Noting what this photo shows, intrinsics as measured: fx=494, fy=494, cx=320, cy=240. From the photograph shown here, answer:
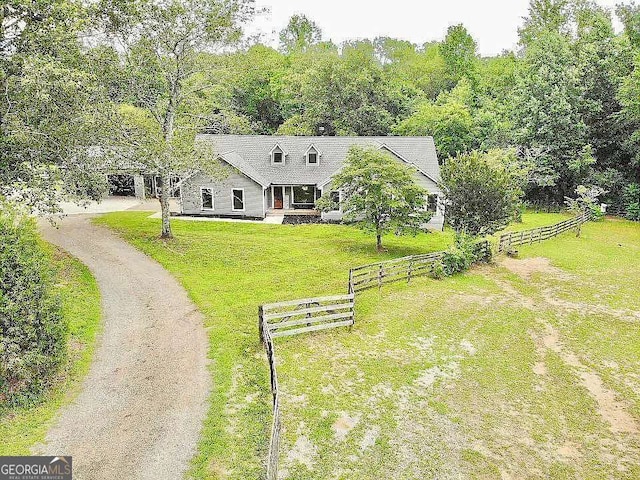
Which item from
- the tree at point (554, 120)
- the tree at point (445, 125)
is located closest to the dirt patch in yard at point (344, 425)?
the tree at point (554, 120)

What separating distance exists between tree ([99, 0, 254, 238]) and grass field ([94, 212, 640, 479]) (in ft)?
15.8

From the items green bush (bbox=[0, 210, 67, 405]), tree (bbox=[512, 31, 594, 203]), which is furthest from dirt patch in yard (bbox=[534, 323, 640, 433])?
tree (bbox=[512, 31, 594, 203])

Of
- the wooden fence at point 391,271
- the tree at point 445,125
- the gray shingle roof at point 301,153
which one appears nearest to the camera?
the wooden fence at point 391,271

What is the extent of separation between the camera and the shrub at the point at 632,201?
4088 cm

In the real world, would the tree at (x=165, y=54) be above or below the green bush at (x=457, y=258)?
above

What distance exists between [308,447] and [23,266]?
7529 mm

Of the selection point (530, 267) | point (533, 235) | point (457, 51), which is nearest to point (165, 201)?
point (530, 267)

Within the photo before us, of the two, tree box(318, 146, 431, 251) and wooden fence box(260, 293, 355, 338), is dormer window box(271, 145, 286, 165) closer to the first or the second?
tree box(318, 146, 431, 251)

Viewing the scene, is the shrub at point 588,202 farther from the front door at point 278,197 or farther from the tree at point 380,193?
the front door at point 278,197

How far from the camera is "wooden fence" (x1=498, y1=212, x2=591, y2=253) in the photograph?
93.1 feet

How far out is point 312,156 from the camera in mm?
36969

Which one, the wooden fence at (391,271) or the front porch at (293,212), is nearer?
the wooden fence at (391,271)

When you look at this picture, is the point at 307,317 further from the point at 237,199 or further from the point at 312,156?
the point at 312,156

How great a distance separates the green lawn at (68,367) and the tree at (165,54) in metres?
6.62
